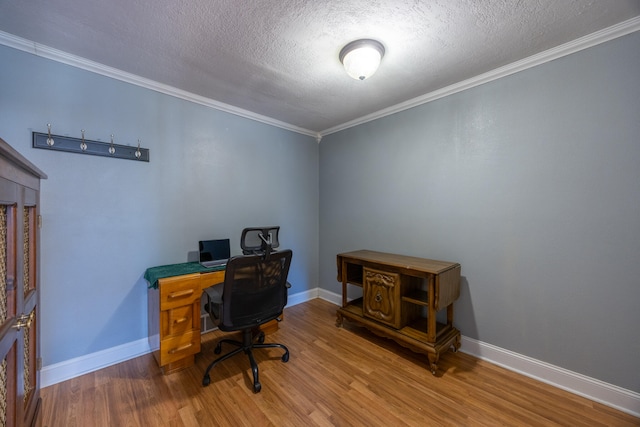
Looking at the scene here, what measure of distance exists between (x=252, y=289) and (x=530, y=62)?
2.71 m

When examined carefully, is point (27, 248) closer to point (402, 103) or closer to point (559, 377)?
point (402, 103)

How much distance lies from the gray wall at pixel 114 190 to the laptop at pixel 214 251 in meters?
0.14

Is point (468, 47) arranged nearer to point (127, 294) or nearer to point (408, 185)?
point (408, 185)

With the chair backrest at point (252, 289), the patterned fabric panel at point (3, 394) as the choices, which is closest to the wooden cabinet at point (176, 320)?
the chair backrest at point (252, 289)

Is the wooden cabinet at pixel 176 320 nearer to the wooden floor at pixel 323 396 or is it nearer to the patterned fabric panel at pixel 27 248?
the wooden floor at pixel 323 396

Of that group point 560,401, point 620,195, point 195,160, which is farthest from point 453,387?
point 195,160

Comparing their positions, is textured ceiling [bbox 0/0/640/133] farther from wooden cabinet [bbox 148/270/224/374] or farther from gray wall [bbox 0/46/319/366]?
wooden cabinet [bbox 148/270/224/374]

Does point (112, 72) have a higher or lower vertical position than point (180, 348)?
higher

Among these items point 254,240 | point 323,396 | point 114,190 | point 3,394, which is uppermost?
point 114,190

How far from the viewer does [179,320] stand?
1981 mm

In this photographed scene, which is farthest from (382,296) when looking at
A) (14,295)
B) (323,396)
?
(14,295)

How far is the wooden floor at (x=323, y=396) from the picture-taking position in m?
1.54

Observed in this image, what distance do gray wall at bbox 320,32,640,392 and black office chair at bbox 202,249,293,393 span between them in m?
1.44

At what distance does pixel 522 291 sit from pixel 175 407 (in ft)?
8.67
